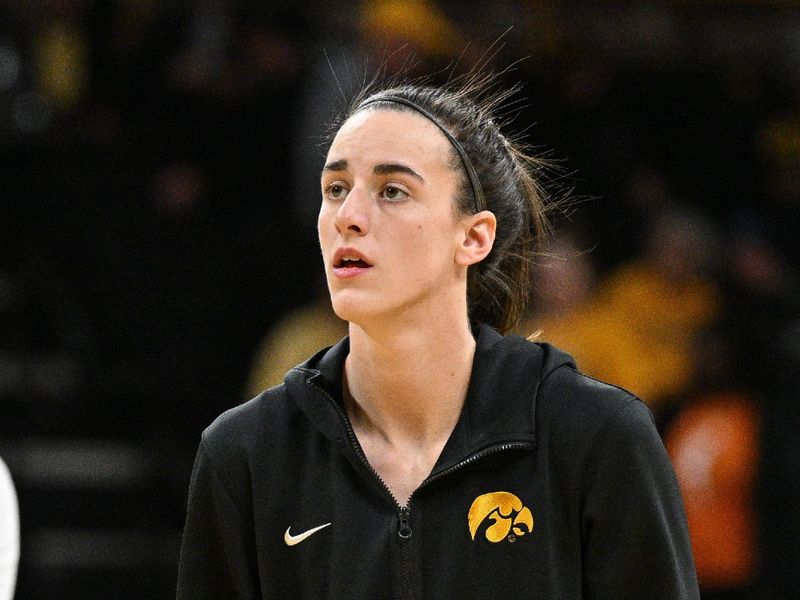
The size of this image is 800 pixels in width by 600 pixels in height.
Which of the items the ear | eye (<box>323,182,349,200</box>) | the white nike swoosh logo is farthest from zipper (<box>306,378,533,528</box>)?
eye (<box>323,182,349,200</box>)

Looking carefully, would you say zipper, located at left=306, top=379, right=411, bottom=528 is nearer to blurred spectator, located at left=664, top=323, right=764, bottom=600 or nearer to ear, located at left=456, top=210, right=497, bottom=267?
ear, located at left=456, top=210, right=497, bottom=267

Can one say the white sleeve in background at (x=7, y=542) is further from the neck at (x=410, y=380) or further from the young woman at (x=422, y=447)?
the neck at (x=410, y=380)

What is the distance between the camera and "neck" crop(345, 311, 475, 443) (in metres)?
3.33

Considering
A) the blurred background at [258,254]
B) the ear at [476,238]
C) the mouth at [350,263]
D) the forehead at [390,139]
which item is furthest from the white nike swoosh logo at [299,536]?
the blurred background at [258,254]

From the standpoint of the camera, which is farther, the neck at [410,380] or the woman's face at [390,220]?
the neck at [410,380]

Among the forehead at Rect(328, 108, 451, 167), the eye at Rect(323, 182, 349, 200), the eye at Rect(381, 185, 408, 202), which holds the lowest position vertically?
the eye at Rect(381, 185, 408, 202)

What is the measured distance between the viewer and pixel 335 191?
337 centimetres

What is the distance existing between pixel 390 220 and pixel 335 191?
0.65 feet

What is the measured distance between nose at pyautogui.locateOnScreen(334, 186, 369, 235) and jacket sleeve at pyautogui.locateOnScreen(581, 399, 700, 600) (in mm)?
729

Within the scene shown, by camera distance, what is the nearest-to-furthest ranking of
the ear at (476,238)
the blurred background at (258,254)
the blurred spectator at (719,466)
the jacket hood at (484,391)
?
the jacket hood at (484,391) < the ear at (476,238) < the blurred spectator at (719,466) < the blurred background at (258,254)

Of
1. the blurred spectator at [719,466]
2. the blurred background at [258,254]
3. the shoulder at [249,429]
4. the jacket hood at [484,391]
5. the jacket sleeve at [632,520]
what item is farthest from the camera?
the blurred background at [258,254]

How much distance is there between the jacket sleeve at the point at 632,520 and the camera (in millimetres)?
3053

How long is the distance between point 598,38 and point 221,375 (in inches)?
149

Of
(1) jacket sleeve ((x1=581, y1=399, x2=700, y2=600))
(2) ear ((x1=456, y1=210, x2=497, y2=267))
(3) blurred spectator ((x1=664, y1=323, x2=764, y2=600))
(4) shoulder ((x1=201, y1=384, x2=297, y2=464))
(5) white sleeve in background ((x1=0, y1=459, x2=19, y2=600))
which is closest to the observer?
(1) jacket sleeve ((x1=581, y1=399, x2=700, y2=600))
